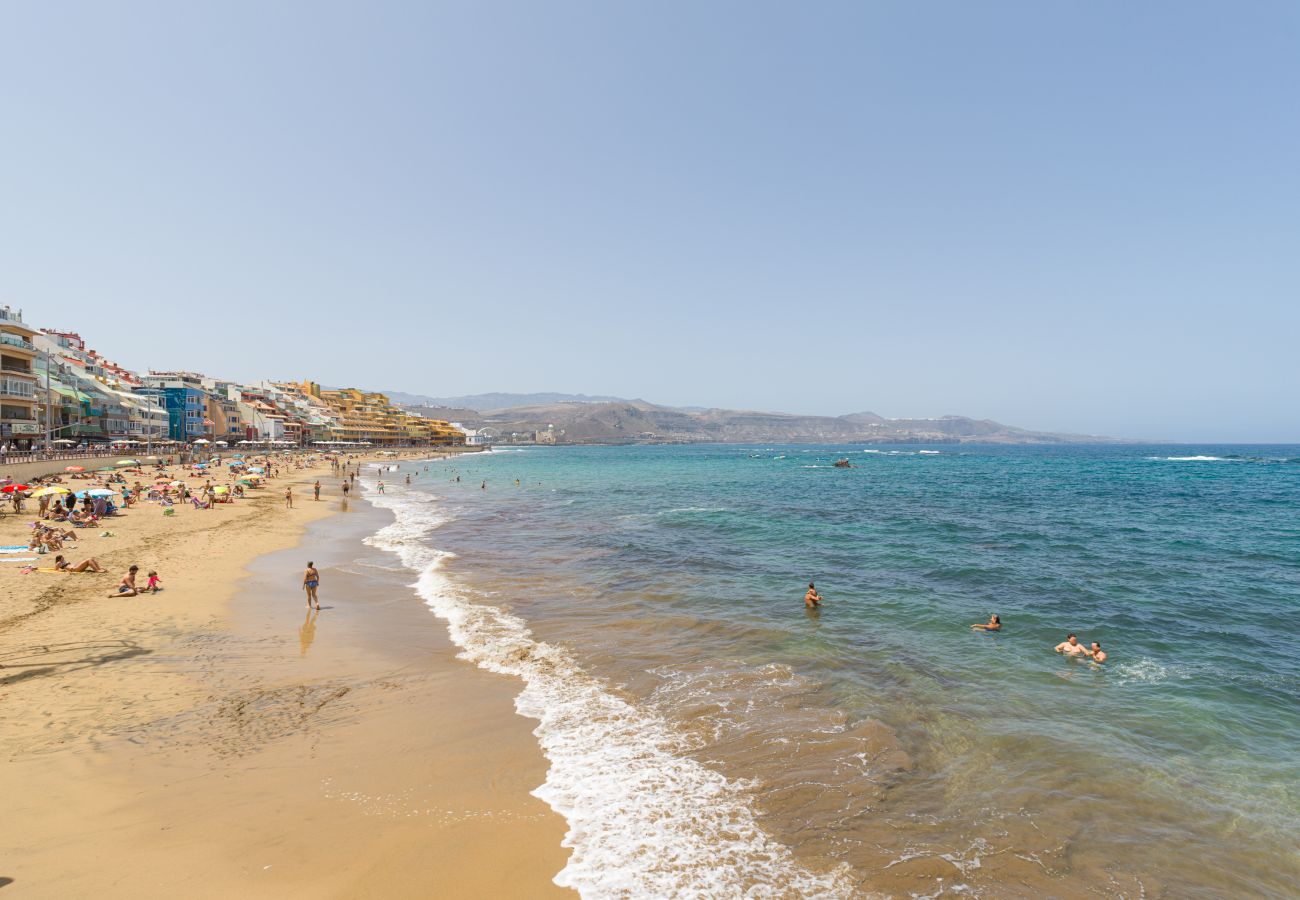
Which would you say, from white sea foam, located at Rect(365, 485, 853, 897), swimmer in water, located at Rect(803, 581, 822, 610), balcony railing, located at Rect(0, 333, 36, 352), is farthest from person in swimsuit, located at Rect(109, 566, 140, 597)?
balcony railing, located at Rect(0, 333, 36, 352)

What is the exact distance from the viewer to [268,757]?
8.78m

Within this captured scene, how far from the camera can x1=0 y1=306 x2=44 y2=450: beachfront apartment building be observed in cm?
4788

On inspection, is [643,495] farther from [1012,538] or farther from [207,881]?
[207,881]

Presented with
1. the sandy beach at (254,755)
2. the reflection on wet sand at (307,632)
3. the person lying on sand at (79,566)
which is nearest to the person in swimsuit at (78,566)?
the person lying on sand at (79,566)

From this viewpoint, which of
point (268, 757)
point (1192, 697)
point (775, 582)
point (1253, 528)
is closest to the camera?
point (268, 757)

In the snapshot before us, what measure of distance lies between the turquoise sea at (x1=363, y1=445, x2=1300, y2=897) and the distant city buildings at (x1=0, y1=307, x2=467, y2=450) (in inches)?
1878

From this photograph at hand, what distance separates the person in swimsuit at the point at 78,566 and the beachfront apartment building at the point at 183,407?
88.3 m

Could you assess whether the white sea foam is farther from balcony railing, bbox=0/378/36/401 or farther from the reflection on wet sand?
balcony railing, bbox=0/378/36/401

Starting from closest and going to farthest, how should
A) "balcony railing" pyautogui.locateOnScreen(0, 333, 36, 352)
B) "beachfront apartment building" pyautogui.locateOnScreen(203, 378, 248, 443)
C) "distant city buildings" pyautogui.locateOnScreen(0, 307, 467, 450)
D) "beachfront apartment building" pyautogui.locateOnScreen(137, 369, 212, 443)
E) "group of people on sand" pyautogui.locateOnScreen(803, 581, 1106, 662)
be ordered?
"group of people on sand" pyautogui.locateOnScreen(803, 581, 1106, 662) → "balcony railing" pyautogui.locateOnScreen(0, 333, 36, 352) → "distant city buildings" pyautogui.locateOnScreen(0, 307, 467, 450) → "beachfront apartment building" pyautogui.locateOnScreen(137, 369, 212, 443) → "beachfront apartment building" pyautogui.locateOnScreen(203, 378, 248, 443)

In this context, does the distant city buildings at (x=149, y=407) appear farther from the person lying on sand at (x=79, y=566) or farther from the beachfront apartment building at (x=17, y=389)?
the person lying on sand at (x=79, y=566)

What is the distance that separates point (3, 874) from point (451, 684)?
6.34m

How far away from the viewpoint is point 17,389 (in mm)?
49344

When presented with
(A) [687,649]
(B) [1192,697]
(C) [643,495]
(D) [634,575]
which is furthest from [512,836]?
(C) [643,495]

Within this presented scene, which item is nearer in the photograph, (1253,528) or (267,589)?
(267,589)
